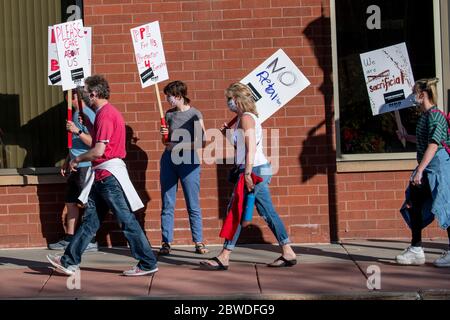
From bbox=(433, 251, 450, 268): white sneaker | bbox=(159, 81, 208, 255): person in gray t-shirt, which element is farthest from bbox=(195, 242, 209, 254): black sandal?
bbox=(433, 251, 450, 268): white sneaker

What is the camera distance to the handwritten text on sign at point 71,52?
8.74 m

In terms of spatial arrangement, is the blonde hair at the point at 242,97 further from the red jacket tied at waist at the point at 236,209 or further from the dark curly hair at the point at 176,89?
the dark curly hair at the point at 176,89

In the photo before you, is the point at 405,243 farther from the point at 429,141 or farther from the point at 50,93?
the point at 50,93

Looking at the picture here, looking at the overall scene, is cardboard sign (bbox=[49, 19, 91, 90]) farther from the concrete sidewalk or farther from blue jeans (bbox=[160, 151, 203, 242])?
the concrete sidewalk

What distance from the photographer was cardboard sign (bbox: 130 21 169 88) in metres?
8.83

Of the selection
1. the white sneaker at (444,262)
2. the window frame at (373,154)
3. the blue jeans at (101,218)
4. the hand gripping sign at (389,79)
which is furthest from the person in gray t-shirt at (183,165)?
the white sneaker at (444,262)

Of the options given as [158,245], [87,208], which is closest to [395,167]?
[158,245]

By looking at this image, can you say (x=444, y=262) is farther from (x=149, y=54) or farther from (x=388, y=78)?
(x=149, y=54)

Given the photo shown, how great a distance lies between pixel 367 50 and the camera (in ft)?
32.0

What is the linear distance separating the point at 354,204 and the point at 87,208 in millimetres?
3348

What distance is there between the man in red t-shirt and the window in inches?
119

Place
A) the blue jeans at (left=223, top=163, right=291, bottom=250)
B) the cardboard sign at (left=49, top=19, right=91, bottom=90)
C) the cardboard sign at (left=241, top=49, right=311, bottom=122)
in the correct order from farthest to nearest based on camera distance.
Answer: the cardboard sign at (left=241, top=49, right=311, bottom=122) → the cardboard sign at (left=49, top=19, right=91, bottom=90) → the blue jeans at (left=223, top=163, right=291, bottom=250)

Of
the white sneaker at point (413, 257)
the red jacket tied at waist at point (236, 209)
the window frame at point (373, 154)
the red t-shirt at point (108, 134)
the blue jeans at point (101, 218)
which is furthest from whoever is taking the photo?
the window frame at point (373, 154)

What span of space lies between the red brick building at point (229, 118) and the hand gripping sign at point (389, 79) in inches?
27.2
